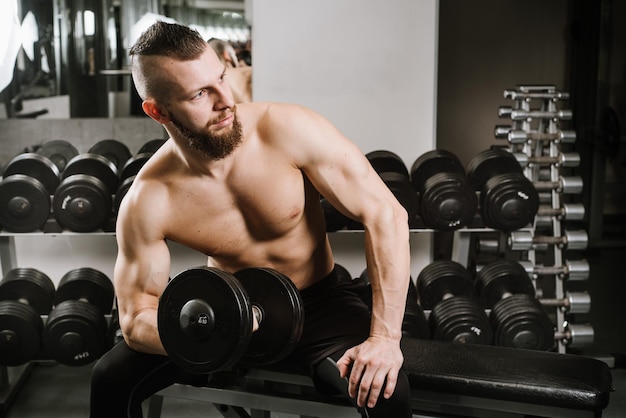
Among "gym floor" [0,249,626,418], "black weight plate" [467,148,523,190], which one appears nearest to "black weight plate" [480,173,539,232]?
"black weight plate" [467,148,523,190]

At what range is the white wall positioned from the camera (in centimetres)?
305

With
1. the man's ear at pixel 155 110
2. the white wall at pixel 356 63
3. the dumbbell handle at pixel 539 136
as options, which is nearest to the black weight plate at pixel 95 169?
the white wall at pixel 356 63

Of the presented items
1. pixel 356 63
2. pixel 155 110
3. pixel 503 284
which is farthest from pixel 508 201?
pixel 155 110

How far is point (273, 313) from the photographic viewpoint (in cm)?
154

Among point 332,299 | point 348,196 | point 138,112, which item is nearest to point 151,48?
point 348,196

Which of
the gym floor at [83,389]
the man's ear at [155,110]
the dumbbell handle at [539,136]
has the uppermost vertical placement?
the man's ear at [155,110]

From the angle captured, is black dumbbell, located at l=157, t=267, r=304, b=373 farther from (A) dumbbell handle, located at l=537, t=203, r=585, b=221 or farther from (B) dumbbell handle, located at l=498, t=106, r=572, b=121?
(B) dumbbell handle, located at l=498, t=106, r=572, b=121

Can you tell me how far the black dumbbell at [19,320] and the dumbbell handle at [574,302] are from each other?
199cm

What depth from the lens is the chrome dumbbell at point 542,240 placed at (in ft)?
9.59

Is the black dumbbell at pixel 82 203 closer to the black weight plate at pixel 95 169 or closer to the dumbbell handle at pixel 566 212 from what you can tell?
the black weight plate at pixel 95 169

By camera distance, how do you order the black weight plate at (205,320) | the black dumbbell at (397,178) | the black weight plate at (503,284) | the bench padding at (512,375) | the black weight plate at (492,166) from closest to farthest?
the black weight plate at (205,320), the bench padding at (512,375), the black dumbbell at (397,178), the black weight plate at (503,284), the black weight plate at (492,166)

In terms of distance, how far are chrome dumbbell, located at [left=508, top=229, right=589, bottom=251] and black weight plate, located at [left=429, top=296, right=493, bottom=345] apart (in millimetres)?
409

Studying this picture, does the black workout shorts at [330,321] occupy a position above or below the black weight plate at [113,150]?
below

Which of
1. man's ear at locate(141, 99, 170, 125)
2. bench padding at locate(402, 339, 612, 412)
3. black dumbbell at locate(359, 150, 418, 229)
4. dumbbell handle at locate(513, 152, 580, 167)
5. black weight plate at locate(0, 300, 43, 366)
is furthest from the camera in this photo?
dumbbell handle at locate(513, 152, 580, 167)
